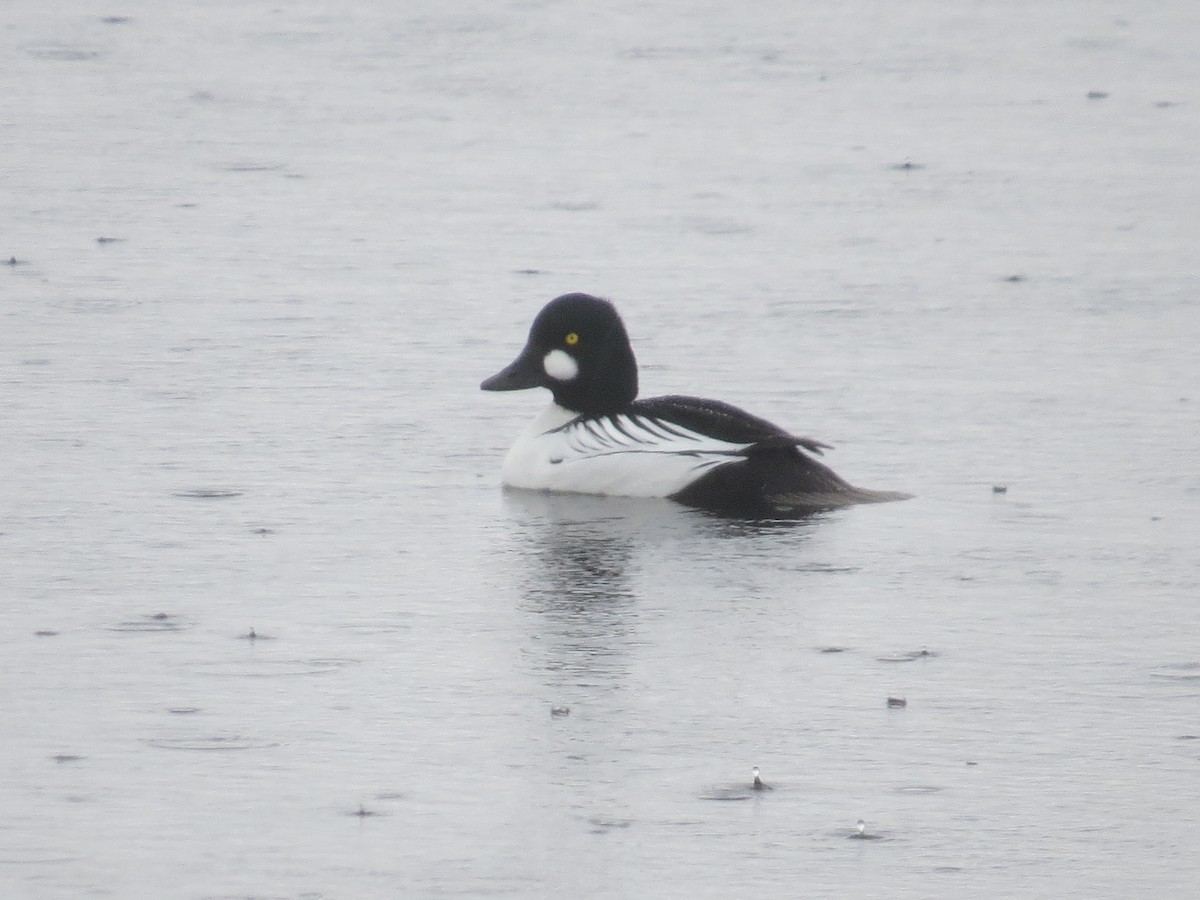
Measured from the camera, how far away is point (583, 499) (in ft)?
29.2

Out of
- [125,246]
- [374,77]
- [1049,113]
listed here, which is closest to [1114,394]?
[125,246]

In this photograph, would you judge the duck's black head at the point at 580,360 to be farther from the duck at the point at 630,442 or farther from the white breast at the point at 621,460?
the white breast at the point at 621,460

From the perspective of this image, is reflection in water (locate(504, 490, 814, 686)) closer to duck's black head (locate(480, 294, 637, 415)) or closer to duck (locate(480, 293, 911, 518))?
duck (locate(480, 293, 911, 518))

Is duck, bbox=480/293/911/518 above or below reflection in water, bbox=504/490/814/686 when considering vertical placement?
above

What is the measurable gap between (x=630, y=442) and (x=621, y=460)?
8cm

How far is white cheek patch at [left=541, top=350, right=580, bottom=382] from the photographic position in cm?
933

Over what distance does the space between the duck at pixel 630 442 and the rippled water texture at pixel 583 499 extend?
6.0 inches

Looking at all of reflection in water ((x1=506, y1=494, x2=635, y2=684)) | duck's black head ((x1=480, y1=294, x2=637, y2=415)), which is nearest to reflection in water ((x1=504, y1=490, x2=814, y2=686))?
reflection in water ((x1=506, y1=494, x2=635, y2=684))

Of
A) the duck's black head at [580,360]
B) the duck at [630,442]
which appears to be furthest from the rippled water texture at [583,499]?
the duck's black head at [580,360]

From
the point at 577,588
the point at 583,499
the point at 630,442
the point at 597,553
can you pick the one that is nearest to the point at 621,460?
the point at 630,442

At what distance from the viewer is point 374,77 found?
17.3 metres

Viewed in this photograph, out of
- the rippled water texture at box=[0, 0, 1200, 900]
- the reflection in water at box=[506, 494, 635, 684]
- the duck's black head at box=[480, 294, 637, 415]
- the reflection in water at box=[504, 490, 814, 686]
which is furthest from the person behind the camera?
the duck's black head at box=[480, 294, 637, 415]

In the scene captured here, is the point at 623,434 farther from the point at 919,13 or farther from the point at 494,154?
the point at 919,13

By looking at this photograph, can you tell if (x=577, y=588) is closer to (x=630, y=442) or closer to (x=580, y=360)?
(x=630, y=442)
